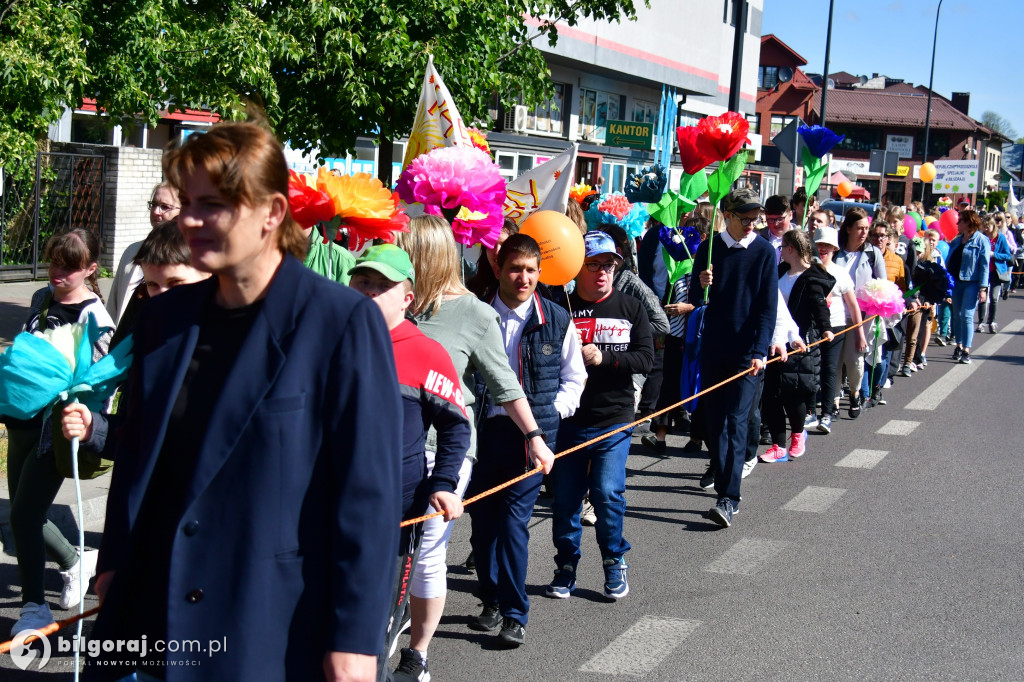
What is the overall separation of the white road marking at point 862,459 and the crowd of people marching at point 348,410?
1.42 feet

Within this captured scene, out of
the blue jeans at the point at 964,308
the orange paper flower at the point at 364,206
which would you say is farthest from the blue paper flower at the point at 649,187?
the blue jeans at the point at 964,308

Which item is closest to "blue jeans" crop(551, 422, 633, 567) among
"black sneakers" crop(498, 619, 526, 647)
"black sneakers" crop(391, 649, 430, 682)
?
"black sneakers" crop(498, 619, 526, 647)

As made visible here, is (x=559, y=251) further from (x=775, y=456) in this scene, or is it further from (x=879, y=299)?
(x=879, y=299)

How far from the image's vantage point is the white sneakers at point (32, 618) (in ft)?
13.9

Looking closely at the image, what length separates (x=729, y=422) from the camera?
6.71m

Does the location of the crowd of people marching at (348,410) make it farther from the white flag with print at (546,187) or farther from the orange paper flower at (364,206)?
the white flag with print at (546,187)

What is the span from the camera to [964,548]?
20.6 ft

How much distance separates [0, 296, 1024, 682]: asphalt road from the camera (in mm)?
4531

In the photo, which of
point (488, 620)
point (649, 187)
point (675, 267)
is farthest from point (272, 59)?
point (488, 620)

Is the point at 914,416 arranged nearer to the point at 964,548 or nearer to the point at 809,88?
the point at 964,548

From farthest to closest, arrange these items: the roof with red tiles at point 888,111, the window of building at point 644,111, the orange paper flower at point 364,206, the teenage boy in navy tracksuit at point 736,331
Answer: the roof with red tiles at point 888,111 → the window of building at point 644,111 → the teenage boy in navy tracksuit at point 736,331 → the orange paper flower at point 364,206

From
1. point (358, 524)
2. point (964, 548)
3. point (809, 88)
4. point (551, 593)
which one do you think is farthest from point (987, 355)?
point (809, 88)

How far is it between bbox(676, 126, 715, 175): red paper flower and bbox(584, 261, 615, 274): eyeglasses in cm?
256

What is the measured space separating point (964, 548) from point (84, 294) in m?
4.97
